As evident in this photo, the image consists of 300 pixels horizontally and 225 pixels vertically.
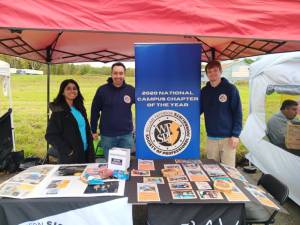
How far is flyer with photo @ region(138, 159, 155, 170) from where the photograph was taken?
266cm

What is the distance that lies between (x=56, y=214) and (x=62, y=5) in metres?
1.30

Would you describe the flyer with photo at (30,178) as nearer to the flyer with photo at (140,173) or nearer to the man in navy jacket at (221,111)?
the flyer with photo at (140,173)

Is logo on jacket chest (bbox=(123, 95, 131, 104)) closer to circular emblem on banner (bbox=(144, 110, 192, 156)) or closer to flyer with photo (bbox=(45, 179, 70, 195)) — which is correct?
circular emblem on banner (bbox=(144, 110, 192, 156))

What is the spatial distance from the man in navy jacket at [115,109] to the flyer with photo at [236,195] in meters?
1.59

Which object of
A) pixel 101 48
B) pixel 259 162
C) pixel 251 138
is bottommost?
pixel 259 162

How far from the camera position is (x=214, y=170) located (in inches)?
103

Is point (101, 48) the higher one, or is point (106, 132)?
point (101, 48)

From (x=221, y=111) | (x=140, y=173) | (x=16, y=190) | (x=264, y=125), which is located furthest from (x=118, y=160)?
(x=264, y=125)

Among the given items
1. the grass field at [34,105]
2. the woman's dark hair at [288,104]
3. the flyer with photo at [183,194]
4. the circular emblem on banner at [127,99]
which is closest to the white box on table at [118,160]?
the flyer with photo at [183,194]

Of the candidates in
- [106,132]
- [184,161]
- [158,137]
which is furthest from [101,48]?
[184,161]

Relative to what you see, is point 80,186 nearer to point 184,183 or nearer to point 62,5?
point 184,183

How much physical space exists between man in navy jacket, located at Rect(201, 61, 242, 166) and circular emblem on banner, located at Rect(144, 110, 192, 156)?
1.17ft

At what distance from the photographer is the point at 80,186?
215 cm

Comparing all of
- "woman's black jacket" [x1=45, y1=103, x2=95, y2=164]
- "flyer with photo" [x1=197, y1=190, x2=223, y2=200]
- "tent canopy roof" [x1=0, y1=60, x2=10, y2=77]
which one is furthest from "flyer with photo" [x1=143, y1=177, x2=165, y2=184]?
"tent canopy roof" [x1=0, y1=60, x2=10, y2=77]
